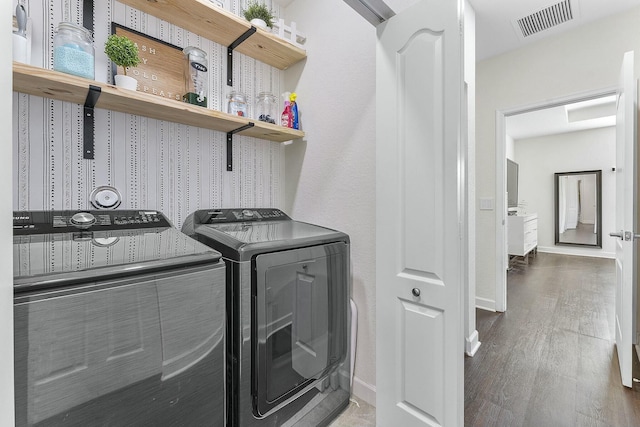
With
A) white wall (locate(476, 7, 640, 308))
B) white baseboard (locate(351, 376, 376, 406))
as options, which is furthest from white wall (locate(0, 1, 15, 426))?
white wall (locate(476, 7, 640, 308))

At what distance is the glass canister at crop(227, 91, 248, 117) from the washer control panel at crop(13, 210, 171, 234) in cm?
79

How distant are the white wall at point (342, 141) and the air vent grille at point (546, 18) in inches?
75.5

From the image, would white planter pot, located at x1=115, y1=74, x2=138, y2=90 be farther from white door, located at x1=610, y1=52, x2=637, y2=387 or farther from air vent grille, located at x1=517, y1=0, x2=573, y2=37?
air vent grille, located at x1=517, y1=0, x2=573, y2=37

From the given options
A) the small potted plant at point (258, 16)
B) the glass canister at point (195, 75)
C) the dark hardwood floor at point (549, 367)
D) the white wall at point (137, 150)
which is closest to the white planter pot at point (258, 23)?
the small potted plant at point (258, 16)

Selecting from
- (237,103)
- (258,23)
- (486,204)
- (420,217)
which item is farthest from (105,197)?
(486,204)

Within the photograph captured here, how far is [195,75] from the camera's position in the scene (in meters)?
1.62

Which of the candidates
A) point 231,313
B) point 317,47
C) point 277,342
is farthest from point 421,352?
point 317,47

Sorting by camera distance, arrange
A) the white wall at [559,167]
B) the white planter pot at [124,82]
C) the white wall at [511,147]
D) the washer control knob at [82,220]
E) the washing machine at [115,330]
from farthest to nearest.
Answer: the white wall at [511,147] → the white wall at [559,167] → the white planter pot at [124,82] → the washer control knob at [82,220] → the washing machine at [115,330]

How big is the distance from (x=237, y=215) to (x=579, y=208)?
812 cm

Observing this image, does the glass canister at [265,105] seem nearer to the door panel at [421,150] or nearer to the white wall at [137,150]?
the white wall at [137,150]

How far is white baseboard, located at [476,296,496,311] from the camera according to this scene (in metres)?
3.14

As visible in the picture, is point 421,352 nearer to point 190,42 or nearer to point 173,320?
point 173,320

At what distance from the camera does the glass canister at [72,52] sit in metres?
1.14

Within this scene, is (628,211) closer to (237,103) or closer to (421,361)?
(421,361)
